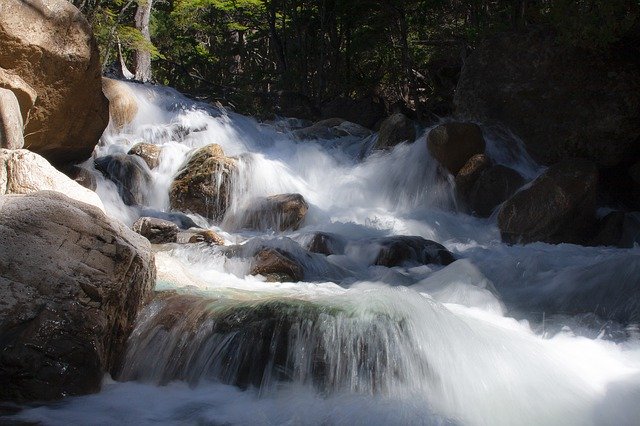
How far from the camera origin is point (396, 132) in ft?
39.3

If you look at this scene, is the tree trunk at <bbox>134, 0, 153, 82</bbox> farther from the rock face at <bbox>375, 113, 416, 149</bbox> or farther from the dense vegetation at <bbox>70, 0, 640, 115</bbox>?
the rock face at <bbox>375, 113, 416, 149</bbox>

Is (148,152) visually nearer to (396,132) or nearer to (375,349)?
(396,132)

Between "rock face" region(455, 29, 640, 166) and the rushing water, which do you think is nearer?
the rushing water

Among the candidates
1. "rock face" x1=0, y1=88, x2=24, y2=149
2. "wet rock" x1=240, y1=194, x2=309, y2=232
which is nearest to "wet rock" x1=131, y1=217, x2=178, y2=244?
"rock face" x1=0, y1=88, x2=24, y2=149

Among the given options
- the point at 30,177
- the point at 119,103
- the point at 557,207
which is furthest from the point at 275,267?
the point at 119,103

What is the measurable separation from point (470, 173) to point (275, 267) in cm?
470

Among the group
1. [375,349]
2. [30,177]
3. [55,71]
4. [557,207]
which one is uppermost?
[55,71]

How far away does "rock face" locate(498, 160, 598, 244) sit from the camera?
28.0ft

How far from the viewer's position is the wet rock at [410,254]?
7.57 meters

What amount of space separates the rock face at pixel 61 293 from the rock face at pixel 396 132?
825 cm

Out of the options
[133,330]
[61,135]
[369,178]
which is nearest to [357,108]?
[369,178]

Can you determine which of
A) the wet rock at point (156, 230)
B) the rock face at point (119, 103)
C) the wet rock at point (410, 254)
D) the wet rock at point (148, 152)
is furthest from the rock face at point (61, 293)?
the rock face at point (119, 103)

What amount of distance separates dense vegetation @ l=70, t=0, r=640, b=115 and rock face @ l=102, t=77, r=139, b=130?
1033mm

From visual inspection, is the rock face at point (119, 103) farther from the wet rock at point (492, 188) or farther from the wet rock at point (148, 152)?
the wet rock at point (492, 188)
